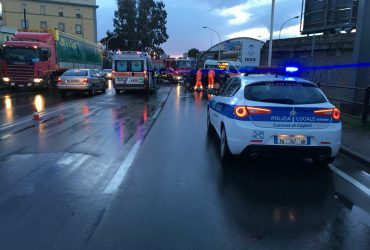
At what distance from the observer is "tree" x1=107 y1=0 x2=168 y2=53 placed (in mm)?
79875

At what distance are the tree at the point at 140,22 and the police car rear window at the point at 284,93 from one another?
247 ft

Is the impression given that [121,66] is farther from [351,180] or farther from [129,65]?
[351,180]

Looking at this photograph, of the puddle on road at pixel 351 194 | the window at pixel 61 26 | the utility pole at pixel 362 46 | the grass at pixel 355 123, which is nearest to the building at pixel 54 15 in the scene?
the window at pixel 61 26

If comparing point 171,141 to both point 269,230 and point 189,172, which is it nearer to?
point 189,172

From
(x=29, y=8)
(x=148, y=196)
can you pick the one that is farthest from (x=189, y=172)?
(x=29, y=8)

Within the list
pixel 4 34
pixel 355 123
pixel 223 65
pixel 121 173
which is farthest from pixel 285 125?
pixel 223 65

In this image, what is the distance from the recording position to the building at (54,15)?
7744 centimetres

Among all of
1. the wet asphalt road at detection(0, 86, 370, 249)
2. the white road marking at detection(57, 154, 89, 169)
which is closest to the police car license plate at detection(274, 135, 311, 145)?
the wet asphalt road at detection(0, 86, 370, 249)

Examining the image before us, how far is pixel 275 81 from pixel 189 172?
2187mm

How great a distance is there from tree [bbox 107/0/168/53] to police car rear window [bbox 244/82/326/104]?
75.4 meters

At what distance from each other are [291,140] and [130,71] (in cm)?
1958

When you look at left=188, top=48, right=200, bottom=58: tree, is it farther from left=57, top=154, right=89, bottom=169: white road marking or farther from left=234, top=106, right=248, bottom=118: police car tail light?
→ left=234, top=106, right=248, bottom=118: police car tail light

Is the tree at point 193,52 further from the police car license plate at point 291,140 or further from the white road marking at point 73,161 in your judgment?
the police car license plate at point 291,140

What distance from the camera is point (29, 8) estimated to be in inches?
3095
